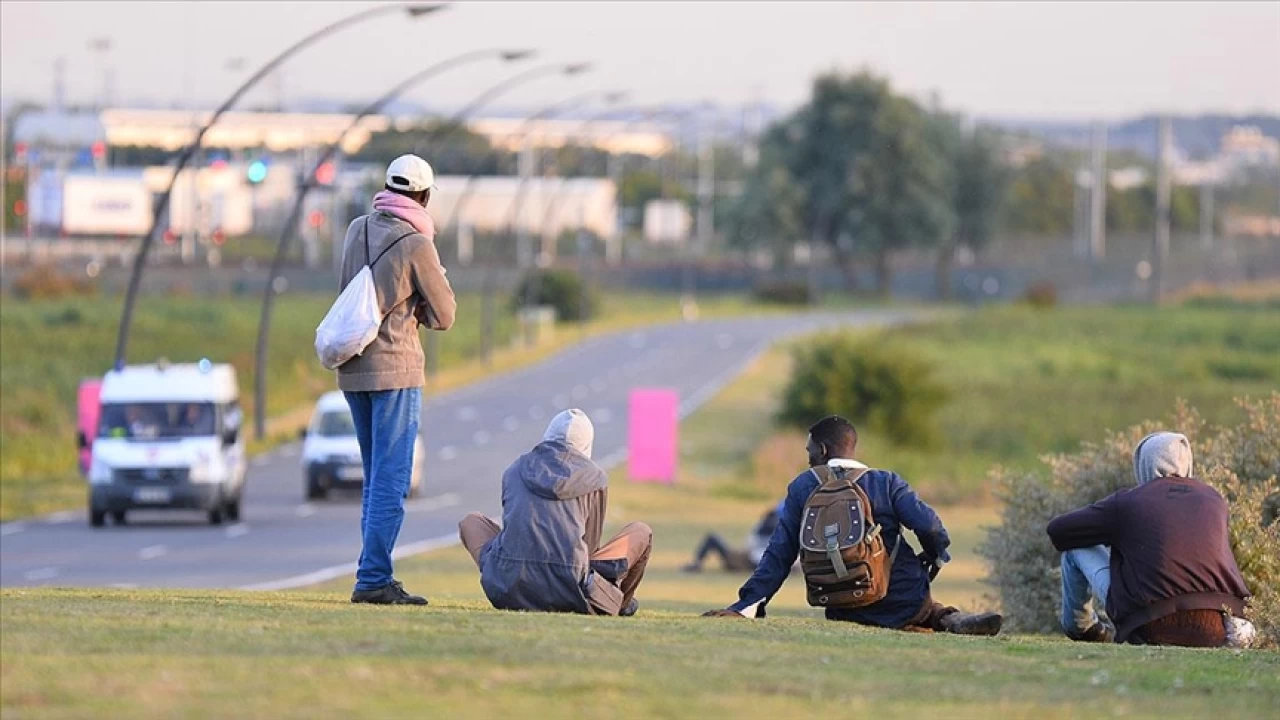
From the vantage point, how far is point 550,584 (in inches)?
457

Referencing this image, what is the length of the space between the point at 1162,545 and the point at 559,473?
3201 millimetres

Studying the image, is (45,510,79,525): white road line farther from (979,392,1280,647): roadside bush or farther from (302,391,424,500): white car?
(979,392,1280,647): roadside bush

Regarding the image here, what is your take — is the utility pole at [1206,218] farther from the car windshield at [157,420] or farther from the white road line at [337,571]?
the car windshield at [157,420]

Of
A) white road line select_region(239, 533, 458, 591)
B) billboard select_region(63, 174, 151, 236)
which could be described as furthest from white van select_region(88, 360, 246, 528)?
billboard select_region(63, 174, 151, 236)

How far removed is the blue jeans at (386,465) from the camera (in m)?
11.7

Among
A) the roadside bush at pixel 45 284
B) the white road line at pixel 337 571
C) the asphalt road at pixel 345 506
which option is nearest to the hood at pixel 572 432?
the white road line at pixel 337 571

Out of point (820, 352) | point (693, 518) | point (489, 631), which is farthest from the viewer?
point (820, 352)

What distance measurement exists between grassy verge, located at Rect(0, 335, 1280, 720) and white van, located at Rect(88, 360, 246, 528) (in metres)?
21.1

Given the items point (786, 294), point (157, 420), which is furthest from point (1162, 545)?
point (786, 294)

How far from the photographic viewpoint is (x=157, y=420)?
113ft

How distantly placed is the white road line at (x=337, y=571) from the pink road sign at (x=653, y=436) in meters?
11.7

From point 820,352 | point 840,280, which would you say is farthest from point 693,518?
point 840,280

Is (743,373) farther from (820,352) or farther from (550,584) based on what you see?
(550,584)

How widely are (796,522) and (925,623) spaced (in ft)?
3.04
